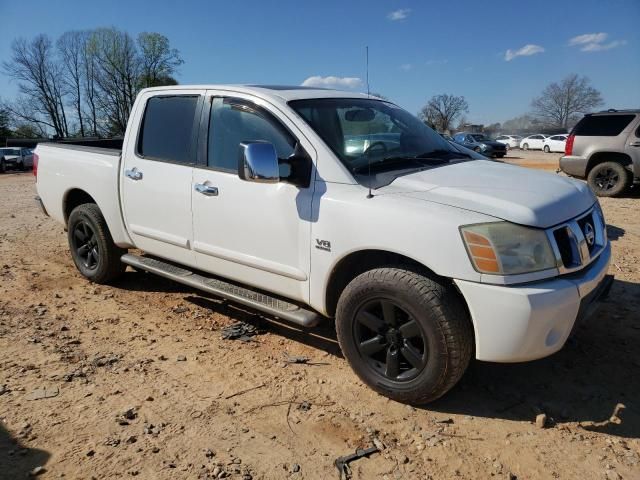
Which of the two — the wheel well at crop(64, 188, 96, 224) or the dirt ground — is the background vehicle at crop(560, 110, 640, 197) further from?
the wheel well at crop(64, 188, 96, 224)

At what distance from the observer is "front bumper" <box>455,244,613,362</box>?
8.07 feet

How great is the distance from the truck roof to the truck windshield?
0.26 feet

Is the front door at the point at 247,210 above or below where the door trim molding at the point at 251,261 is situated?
above

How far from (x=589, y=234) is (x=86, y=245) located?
4.61m

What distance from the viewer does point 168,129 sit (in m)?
4.17

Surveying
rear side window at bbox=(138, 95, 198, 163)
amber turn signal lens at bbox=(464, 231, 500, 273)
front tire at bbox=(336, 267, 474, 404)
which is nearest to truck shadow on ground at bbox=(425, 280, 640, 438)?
front tire at bbox=(336, 267, 474, 404)

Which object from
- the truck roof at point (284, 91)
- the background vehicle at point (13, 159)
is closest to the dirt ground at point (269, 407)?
the truck roof at point (284, 91)

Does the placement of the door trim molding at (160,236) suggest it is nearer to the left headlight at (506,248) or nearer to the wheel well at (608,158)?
the left headlight at (506,248)

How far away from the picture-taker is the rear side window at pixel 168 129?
3.99 meters

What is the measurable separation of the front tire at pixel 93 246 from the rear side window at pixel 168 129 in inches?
38.7

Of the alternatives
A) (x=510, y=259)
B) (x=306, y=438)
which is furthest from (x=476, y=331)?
(x=306, y=438)

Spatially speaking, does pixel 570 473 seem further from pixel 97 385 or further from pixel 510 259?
pixel 97 385

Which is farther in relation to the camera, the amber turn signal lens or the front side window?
the front side window

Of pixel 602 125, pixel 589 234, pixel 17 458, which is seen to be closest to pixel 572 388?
pixel 589 234
